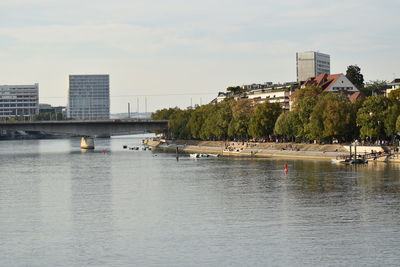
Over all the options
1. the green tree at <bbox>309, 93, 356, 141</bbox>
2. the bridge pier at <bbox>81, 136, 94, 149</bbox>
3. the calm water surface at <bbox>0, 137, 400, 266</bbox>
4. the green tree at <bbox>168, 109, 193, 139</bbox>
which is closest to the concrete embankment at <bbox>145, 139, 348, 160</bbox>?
the green tree at <bbox>309, 93, 356, 141</bbox>

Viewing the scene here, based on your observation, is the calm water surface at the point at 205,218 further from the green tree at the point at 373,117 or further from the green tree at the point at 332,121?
the green tree at the point at 332,121

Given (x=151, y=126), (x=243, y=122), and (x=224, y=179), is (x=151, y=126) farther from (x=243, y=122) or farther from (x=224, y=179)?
(x=224, y=179)

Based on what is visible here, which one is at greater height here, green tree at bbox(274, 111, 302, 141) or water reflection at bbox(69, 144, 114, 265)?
green tree at bbox(274, 111, 302, 141)

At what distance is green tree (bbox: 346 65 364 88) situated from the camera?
170875 mm

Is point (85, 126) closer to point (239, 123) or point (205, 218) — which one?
point (239, 123)

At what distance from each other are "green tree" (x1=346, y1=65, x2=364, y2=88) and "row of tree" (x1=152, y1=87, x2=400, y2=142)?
27.2 metres

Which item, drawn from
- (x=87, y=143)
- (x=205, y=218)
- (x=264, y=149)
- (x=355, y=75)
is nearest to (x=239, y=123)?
(x=264, y=149)

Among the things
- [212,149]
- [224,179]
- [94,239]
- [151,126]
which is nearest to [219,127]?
[212,149]

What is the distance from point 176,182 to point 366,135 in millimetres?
34633

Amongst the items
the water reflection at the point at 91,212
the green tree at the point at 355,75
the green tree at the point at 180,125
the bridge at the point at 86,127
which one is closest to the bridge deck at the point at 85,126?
the bridge at the point at 86,127

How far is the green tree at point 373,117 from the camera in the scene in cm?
10203

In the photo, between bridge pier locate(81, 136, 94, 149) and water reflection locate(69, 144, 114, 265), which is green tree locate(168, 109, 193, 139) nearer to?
bridge pier locate(81, 136, 94, 149)

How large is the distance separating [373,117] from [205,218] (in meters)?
53.0

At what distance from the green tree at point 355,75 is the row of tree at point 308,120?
27.2 metres
